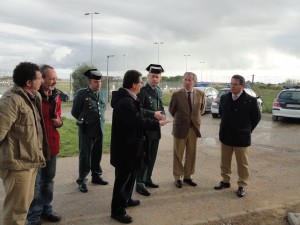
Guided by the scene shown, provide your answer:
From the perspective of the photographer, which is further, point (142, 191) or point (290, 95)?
point (290, 95)

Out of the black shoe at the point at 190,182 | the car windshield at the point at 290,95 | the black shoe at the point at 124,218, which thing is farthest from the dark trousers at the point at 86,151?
the car windshield at the point at 290,95

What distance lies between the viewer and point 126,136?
13.4 ft

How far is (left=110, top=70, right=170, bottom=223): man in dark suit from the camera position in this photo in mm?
3941

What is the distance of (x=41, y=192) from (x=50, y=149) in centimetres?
58

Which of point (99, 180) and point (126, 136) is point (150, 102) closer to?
point (126, 136)

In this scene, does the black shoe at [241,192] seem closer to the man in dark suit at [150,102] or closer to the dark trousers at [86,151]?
the man in dark suit at [150,102]

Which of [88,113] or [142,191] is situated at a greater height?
[88,113]

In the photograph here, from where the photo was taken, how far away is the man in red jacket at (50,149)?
158 inches

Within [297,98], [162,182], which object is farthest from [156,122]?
[297,98]

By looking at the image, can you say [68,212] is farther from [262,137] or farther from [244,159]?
[262,137]

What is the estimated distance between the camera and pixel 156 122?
13.3 ft

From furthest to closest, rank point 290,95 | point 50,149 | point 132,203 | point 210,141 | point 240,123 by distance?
point 290,95 < point 210,141 < point 240,123 < point 132,203 < point 50,149

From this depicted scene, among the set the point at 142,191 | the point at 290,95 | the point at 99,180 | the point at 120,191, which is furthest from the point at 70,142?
the point at 290,95

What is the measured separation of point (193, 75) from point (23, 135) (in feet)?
10.6
